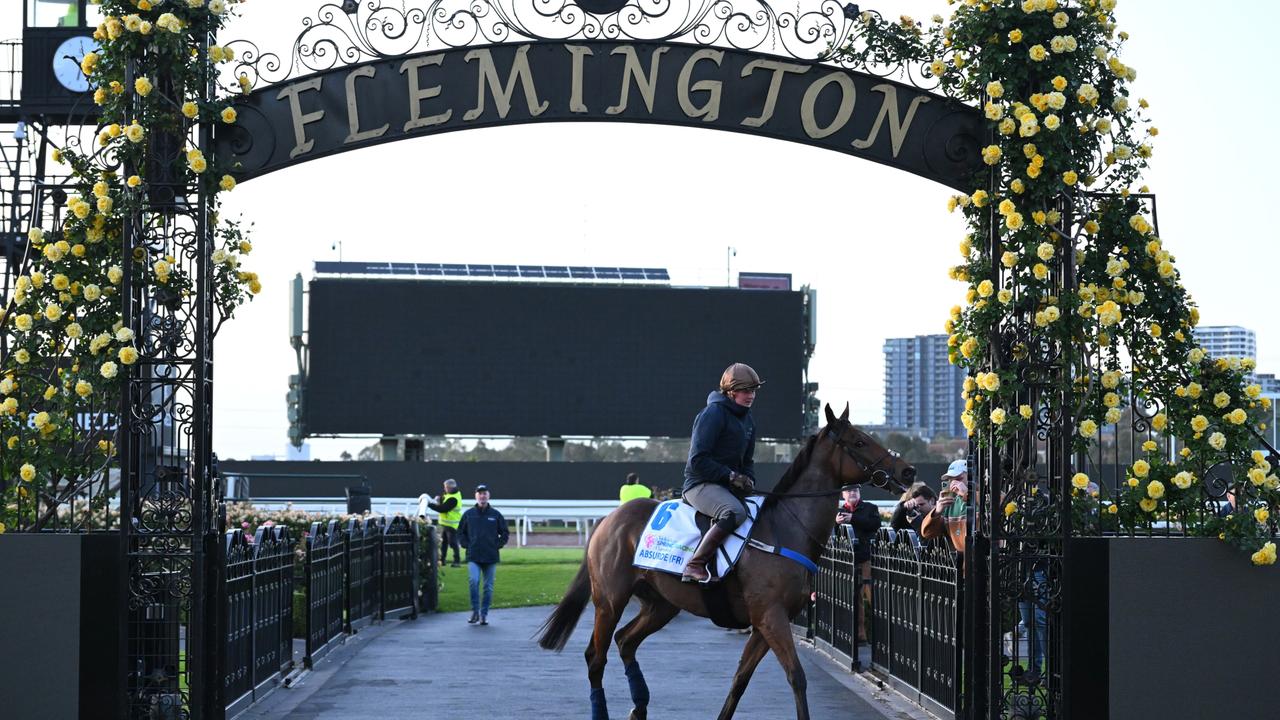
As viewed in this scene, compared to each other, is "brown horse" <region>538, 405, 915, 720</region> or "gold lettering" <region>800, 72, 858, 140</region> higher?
"gold lettering" <region>800, 72, 858, 140</region>

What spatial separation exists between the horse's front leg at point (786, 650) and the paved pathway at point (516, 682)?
64.2 inches

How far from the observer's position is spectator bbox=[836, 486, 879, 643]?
46.5 feet

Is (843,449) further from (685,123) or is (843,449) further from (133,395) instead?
(133,395)

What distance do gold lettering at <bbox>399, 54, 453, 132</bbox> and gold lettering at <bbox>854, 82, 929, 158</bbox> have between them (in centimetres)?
289

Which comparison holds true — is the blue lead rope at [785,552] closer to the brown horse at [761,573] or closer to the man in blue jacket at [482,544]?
the brown horse at [761,573]

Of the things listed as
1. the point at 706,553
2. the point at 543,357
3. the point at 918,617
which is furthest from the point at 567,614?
the point at 543,357

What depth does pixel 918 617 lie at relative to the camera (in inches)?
455

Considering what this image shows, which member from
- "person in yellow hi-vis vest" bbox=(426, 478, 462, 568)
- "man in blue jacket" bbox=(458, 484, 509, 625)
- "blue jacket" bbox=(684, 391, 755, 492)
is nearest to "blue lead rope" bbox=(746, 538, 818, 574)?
"blue jacket" bbox=(684, 391, 755, 492)

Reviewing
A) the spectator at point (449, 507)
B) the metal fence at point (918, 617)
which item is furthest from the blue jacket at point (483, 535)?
the metal fence at point (918, 617)

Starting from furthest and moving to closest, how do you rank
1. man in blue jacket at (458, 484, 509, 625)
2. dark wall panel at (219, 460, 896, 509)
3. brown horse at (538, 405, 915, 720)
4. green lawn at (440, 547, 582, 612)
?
dark wall panel at (219, 460, 896, 509), green lawn at (440, 547, 582, 612), man in blue jacket at (458, 484, 509, 625), brown horse at (538, 405, 915, 720)

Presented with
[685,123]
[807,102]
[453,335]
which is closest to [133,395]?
[685,123]

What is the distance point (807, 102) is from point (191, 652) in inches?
213

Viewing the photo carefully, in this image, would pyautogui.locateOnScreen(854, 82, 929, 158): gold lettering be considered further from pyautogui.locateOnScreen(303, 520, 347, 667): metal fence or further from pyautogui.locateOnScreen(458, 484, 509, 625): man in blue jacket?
pyautogui.locateOnScreen(458, 484, 509, 625): man in blue jacket

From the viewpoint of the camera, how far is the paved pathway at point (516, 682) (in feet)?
36.8
